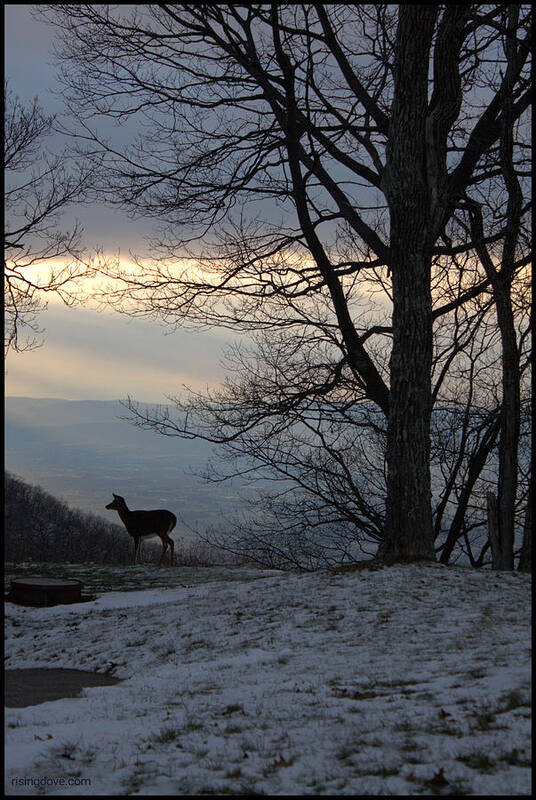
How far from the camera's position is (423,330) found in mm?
12312

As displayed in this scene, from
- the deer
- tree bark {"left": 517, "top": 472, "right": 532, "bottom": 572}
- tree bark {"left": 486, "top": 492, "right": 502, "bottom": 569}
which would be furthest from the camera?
the deer

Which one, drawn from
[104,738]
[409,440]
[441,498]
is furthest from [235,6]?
[104,738]

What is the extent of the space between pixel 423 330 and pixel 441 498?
5805 millimetres

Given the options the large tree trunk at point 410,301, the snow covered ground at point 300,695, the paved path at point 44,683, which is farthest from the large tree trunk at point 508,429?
the paved path at point 44,683

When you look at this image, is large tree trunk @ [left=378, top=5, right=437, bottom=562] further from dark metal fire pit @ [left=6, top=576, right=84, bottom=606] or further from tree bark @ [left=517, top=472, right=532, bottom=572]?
dark metal fire pit @ [left=6, top=576, right=84, bottom=606]

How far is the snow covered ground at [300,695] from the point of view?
13.9ft

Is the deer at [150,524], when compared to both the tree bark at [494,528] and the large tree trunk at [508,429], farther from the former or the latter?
the large tree trunk at [508,429]

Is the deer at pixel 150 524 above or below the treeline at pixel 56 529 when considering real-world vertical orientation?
above

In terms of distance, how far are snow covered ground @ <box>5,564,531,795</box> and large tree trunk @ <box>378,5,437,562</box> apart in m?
1.28

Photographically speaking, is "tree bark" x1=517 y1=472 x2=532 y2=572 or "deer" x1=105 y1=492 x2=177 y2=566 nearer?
"tree bark" x1=517 y1=472 x2=532 y2=572

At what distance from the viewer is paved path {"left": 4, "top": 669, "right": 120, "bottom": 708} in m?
6.93

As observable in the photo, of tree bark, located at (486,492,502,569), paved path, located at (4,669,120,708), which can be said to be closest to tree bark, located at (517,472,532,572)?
tree bark, located at (486,492,502,569)

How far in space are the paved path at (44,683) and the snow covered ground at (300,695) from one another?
0.21 meters

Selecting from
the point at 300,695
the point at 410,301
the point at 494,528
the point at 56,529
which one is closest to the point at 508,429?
the point at 494,528
